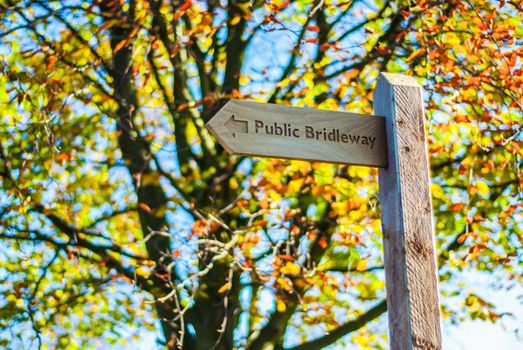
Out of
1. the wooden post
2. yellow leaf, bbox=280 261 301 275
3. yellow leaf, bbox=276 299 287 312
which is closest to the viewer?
the wooden post

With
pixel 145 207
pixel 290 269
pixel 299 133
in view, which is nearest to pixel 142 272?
pixel 145 207

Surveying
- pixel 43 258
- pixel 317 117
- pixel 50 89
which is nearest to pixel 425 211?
pixel 317 117

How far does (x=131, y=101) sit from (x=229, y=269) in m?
2.02

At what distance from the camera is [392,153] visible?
3.12 metres

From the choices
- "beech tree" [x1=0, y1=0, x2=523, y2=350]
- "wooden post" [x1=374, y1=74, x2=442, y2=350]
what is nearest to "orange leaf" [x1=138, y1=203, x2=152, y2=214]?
"beech tree" [x1=0, y1=0, x2=523, y2=350]

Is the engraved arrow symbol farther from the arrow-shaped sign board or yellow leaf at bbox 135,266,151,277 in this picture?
yellow leaf at bbox 135,266,151,277

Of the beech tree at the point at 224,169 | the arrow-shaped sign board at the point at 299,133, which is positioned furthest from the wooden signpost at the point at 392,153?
the beech tree at the point at 224,169

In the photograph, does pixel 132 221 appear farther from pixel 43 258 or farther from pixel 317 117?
pixel 317 117

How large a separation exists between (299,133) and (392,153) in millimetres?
445

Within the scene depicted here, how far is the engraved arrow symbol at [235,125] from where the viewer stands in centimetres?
289

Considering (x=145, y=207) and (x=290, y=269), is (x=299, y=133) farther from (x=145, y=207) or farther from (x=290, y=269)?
(x=145, y=207)

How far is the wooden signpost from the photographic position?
113 inches

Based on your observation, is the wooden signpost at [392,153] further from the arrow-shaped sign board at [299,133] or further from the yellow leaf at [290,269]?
the yellow leaf at [290,269]

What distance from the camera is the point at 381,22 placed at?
303 inches
